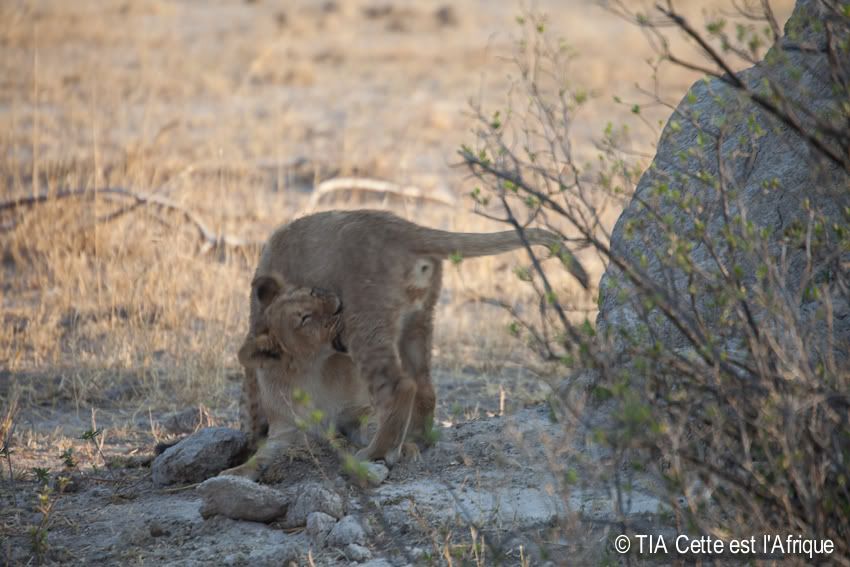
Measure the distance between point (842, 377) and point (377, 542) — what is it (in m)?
1.87

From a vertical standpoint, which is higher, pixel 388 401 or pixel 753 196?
pixel 753 196

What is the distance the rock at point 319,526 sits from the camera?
4152 millimetres

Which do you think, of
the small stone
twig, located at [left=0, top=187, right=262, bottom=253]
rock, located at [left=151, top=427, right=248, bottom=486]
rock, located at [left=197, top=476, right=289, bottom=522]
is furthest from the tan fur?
twig, located at [left=0, top=187, right=262, bottom=253]

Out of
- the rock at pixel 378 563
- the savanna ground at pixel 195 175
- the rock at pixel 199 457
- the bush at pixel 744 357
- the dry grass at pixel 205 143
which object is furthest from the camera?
the dry grass at pixel 205 143

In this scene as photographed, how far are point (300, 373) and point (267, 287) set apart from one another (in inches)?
17.9

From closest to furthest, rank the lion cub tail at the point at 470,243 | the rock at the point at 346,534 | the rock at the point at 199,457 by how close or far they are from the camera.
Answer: the rock at the point at 346,534 < the lion cub tail at the point at 470,243 < the rock at the point at 199,457

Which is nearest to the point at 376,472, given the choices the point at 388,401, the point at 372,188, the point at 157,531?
the point at 388,401

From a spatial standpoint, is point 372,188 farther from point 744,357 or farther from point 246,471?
point 744,357

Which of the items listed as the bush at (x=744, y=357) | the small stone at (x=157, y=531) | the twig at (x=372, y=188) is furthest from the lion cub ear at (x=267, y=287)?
the twig at (x=372, y=188)

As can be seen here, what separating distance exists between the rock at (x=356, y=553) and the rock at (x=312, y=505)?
9.7 inches

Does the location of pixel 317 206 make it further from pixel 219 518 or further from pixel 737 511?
pixel 737 511

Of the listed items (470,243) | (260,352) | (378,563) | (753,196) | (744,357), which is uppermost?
(753,196)

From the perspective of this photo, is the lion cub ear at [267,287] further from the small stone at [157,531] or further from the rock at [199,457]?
the small stone at [157,531]

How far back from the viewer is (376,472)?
4715 millimetres
